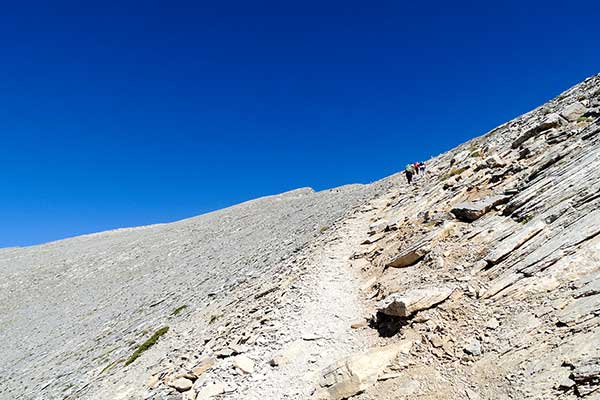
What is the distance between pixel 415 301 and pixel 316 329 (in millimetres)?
3995

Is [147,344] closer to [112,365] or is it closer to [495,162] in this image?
[112,365]

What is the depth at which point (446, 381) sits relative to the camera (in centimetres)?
1002

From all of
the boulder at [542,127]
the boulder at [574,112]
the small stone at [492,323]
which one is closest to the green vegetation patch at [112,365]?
the small stone at [492,323]

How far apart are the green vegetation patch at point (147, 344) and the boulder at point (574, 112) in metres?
26.8

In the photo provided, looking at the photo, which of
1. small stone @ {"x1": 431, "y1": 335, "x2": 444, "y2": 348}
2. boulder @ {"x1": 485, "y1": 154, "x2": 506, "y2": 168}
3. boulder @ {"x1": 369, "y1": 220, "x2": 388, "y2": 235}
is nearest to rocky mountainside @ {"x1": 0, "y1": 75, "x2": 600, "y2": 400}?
small stone @ {"x1": 431, "y1": 335, "x2": 444, "y2": 348}

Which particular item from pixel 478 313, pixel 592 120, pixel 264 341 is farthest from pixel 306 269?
pixel 592 120

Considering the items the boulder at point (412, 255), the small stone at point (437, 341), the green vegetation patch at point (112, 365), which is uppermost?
the boulder at point (412, 255)

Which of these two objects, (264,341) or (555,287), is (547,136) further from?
(264,341)

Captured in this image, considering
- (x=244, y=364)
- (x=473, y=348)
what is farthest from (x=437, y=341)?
(x=244, y=364)

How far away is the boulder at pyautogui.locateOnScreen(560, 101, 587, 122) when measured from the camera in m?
22.0

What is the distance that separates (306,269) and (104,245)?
197 feet

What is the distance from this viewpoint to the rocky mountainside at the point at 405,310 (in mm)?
9922

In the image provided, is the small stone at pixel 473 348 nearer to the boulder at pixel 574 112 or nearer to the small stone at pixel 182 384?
the small stone at pixel 182 384

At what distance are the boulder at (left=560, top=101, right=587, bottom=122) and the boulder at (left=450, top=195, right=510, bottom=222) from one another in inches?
379
